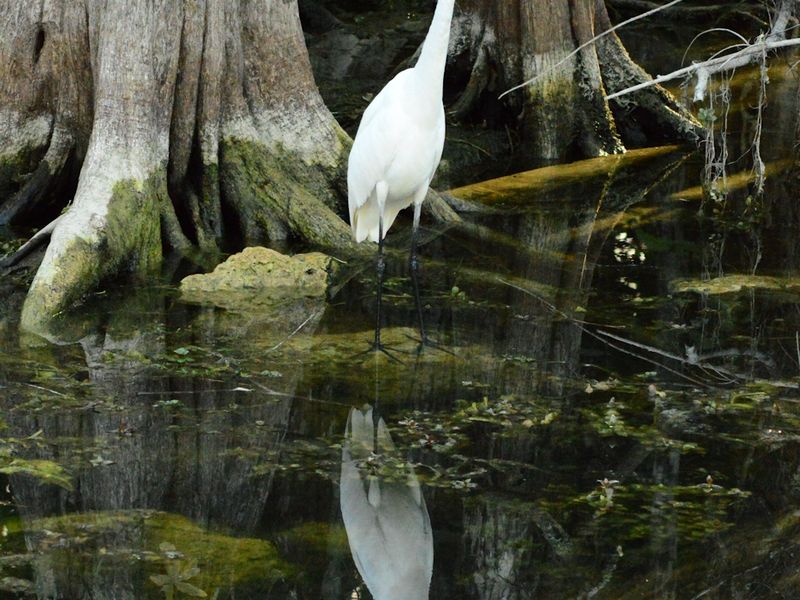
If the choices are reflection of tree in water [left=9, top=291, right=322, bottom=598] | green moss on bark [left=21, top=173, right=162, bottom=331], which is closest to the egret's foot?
reflection of tree in water [left=9, top=291, right=322, bottom=598]

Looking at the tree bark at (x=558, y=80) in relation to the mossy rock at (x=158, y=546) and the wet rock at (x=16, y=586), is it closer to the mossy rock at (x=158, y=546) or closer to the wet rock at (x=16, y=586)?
the mossy rock at (x=158, y=546)

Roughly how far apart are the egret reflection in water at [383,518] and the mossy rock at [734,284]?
2902 millimetres

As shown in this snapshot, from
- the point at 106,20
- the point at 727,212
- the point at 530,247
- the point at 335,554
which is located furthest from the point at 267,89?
the point at 335,554

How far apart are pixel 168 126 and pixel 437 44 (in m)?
2.20

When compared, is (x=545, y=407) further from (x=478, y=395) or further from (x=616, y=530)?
(x=616, y=530)

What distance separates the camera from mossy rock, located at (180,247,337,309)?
6.96 meters

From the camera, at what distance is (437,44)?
242 inches

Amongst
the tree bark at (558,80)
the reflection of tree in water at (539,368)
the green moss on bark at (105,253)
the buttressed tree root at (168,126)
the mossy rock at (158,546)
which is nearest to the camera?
the mossy rock at (158,546)

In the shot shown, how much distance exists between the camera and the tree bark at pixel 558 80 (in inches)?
405

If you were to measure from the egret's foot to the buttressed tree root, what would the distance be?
1.76m

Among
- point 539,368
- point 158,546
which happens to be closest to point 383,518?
point 158,546

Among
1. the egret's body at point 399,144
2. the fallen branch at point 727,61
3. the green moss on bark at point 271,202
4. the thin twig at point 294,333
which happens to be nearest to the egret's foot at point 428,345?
the thin twig at point 294,333

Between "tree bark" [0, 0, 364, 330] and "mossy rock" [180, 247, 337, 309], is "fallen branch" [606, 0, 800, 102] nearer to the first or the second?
"mossy rock" [180, 247, 337, 309]

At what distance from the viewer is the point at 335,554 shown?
4.09m
